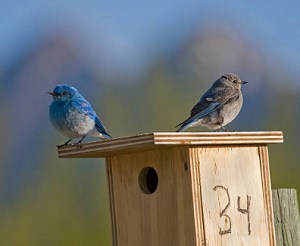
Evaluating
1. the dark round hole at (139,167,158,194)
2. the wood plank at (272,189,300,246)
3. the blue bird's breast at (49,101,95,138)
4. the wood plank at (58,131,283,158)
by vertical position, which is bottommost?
the wood plank at (272,189,300,246)

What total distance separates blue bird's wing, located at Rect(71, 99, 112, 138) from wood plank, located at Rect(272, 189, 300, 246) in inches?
61.7

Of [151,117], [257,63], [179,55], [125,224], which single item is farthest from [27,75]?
[125,224]

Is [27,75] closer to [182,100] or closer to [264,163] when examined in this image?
[182,100]

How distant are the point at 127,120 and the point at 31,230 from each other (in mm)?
9934

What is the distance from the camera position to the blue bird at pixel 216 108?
28.6 feet

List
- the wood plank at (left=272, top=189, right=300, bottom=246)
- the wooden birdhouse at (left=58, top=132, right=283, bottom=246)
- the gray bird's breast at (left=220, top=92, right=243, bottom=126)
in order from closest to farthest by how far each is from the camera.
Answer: the wooden birdhouse at (left=58, top=132, right=283, bottom=246) → the wood plank at (left=272, top=189, right=300, bottom=246) → the gray bird's breast at (left=220, top=92, right=243, bottom=126)

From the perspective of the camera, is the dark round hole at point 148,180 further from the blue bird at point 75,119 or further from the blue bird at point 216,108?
the blue bird at point 216,108

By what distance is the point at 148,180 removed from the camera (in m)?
7.64

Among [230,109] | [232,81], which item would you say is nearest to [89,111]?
[230,109]

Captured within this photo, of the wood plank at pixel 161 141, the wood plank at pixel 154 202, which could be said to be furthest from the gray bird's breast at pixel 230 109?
the wood plank at pixel 161 141

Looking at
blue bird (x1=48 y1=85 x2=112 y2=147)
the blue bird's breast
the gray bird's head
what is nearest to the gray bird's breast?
the gray bird's head

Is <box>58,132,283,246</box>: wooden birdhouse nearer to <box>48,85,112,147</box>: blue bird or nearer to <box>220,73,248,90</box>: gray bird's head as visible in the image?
<box>48,85,112,147</box>: blue bird

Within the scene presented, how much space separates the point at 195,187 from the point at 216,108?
6.11ft

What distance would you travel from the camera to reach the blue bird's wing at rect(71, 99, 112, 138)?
8.41 metres
